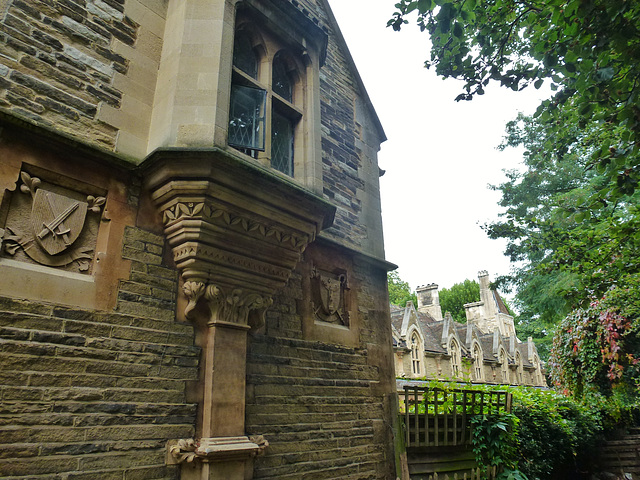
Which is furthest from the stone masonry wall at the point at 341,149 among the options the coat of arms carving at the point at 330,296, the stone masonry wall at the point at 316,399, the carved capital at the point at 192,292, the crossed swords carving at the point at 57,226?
the crossed swords carving at the point at 57,226

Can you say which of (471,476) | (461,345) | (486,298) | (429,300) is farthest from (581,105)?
(486,298)

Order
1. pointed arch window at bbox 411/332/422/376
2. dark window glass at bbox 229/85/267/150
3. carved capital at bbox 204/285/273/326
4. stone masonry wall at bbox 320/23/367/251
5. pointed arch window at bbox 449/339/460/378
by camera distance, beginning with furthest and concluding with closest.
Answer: pointed arch window at bbox 449/339/460/378, pointed arch window at bbox 411/332/422/376, stone masonry wall at bbox 320/23/367/251, dark window glass at bbox 229/85/267/150, carved capital at bbox 204/285/273/326

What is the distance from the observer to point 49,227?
346 cm

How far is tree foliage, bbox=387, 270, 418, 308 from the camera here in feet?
147

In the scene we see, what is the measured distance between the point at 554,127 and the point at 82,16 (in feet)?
18.2

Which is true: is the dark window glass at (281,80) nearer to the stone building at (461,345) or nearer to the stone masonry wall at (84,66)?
the stone masonry wall at (84,66)

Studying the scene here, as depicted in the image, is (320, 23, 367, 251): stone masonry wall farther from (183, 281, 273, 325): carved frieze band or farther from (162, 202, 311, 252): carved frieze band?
(183, 281, 273, 325): carved frieze band

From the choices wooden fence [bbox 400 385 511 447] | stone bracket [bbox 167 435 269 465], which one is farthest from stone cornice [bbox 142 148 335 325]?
wooden fence [bbox 400 385 511 447]

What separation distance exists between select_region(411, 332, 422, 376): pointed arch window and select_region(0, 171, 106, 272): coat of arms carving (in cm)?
2573

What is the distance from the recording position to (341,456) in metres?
5.15

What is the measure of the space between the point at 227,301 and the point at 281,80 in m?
2.98

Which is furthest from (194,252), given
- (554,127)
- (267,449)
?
(554,127)

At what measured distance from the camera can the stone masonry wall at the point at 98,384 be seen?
3006mm

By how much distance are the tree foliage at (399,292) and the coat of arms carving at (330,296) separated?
127ft
